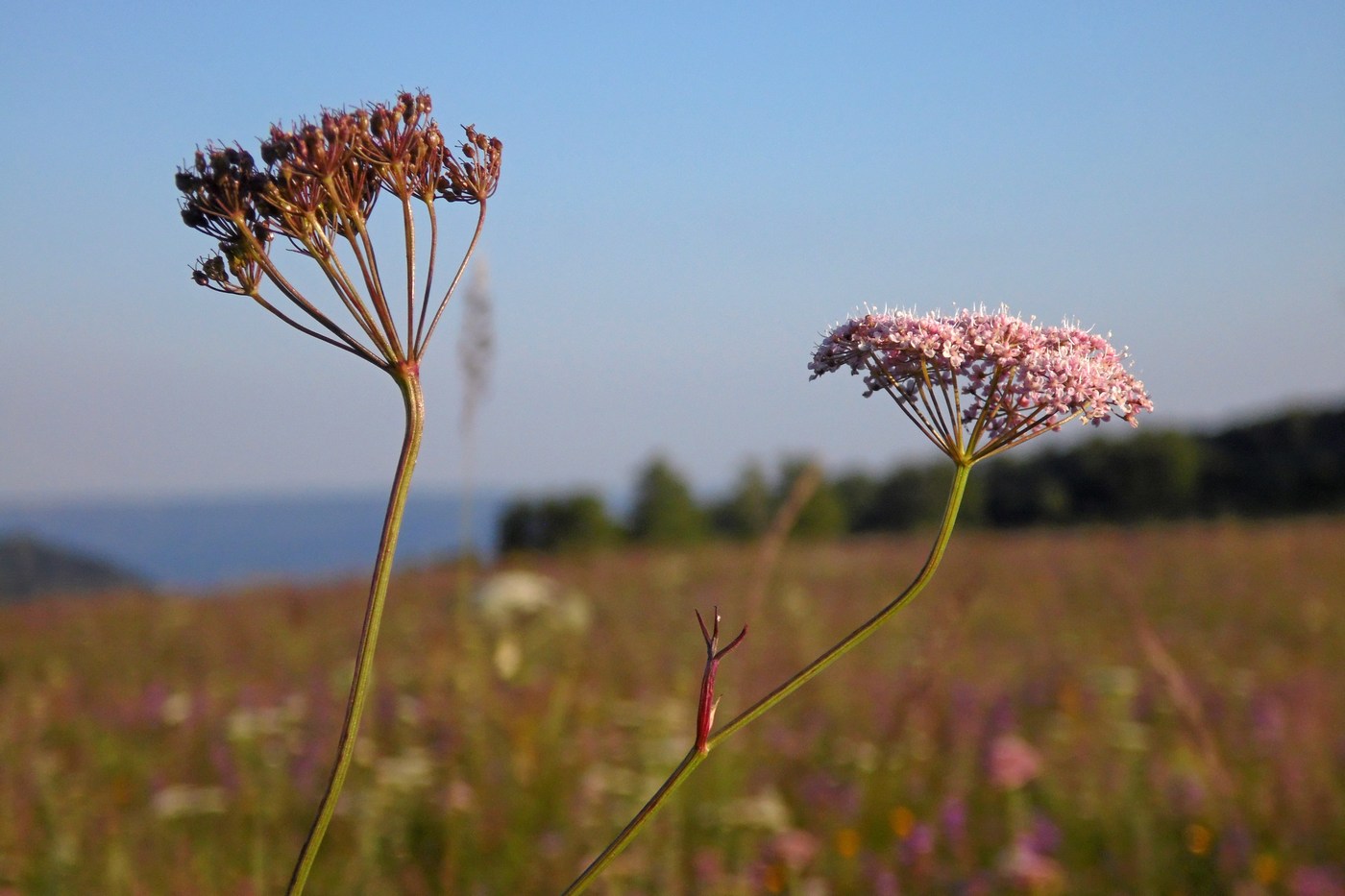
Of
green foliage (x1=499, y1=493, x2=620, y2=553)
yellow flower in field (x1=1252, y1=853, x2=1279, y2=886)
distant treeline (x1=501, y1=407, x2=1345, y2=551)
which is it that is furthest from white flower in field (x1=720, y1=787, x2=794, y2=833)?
green foliage (x1=499, y1=493, x2=620, y2=553)

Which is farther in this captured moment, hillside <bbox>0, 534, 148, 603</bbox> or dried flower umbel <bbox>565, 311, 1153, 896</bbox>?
hillside <bbox>0, 534, 148, 603</bbox>

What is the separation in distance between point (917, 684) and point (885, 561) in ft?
35.8

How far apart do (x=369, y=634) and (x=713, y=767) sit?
4227 mm

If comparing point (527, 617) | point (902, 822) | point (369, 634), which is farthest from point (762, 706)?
point (527, 617)

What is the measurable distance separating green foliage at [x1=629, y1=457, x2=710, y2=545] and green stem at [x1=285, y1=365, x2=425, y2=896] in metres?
36.9

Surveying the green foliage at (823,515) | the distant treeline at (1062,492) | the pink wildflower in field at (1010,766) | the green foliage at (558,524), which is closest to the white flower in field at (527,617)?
the pink wildflower in field at (1010,766)

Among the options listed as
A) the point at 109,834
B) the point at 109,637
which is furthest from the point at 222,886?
the point at 109,637

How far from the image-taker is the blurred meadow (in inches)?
155

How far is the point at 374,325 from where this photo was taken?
108cm

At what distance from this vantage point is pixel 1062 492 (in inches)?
1316

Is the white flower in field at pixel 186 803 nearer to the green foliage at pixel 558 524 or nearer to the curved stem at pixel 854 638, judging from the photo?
the curved stem at pixel 854 638

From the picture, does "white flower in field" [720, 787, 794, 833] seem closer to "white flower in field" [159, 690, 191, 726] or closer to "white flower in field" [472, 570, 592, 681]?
"white flower in field" [472, 570, 592, 681]

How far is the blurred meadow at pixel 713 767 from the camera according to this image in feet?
12.9

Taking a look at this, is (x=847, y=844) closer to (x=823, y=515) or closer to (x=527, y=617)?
(x=527, y=617)
